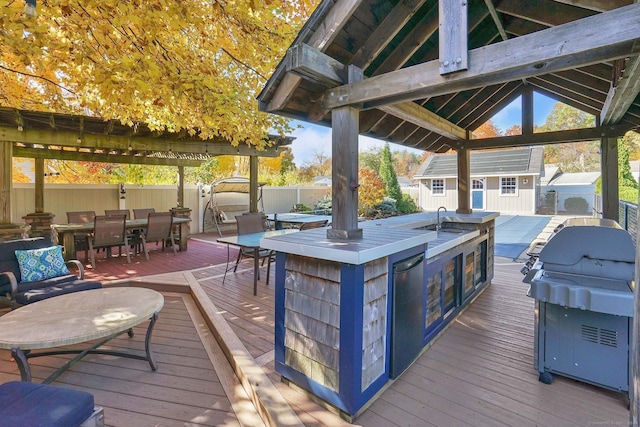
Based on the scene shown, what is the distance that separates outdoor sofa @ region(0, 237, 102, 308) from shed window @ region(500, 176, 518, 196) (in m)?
20.1

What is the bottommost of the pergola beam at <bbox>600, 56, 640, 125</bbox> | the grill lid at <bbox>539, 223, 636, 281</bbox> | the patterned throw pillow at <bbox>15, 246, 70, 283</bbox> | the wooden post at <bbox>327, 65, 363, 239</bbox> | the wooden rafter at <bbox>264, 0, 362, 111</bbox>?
the patterned throw pillow at <bbox>15, 246, 70, 283</bbox>

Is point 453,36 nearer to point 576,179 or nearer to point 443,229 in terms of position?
point 443,229

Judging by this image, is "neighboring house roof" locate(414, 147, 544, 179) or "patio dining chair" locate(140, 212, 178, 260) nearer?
"patio dining chair" locate(140, 212, 178, 260)

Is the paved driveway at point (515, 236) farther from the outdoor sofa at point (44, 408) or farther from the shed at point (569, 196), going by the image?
the outdoor sofa at point (44, 408)

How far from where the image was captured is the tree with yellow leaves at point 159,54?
138 inches

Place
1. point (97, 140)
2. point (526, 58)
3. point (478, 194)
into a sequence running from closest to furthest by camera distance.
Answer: point (526, 58) < point (97, 140) < point (478, 194)

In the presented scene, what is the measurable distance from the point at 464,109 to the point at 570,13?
7.33 feet

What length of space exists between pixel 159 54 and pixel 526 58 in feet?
14.9

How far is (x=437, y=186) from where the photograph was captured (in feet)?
66.6

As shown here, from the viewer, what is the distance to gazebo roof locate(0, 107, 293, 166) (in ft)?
19.5

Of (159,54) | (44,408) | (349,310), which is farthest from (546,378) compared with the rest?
(159,54)

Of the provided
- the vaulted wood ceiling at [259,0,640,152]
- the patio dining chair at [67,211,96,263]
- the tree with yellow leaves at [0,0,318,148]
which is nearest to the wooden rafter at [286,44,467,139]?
the vaulted wood ceiling at [259,0,640,152]

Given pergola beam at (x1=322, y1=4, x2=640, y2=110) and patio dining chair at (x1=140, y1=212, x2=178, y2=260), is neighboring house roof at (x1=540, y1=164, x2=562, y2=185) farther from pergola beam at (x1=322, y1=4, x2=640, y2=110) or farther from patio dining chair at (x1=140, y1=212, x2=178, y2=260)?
pergola beam at (x1=322, y1=4, x2=640, y2=110)

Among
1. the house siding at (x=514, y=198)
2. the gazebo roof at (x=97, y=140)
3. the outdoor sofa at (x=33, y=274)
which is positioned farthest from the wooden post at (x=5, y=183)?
the house siding at (x=514, y=198)
